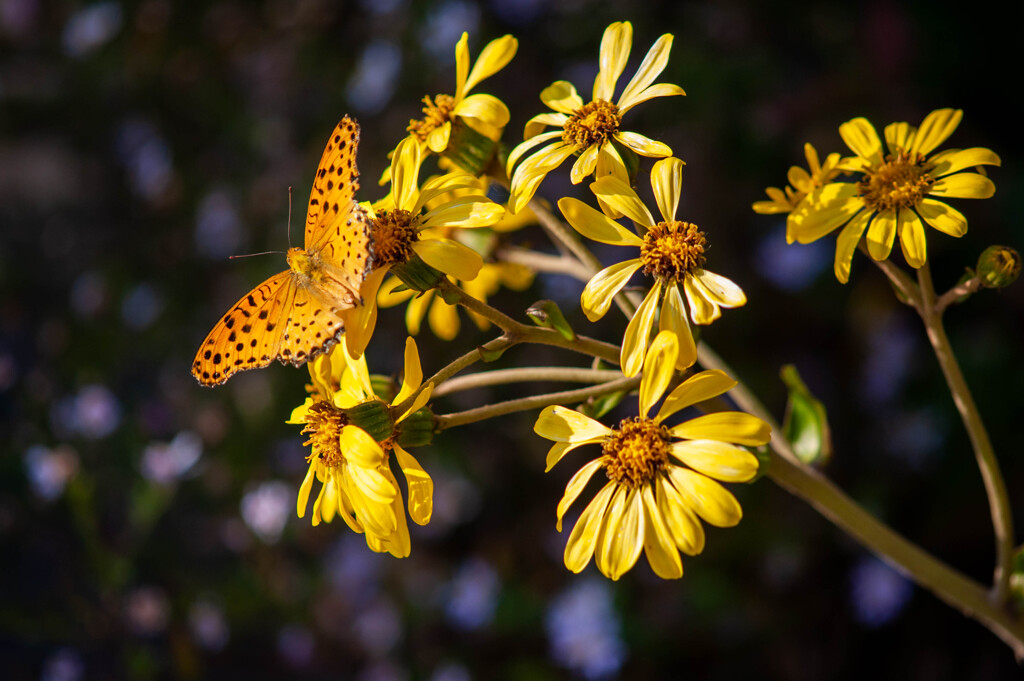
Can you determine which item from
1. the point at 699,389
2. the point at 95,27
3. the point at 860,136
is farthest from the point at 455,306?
the point at 95,27

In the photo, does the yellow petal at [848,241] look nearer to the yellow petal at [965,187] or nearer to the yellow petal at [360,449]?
the yellow petal at [965,187]

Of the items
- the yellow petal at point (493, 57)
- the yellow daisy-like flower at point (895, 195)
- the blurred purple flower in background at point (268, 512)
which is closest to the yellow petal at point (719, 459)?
the yellow daisy-like flower at point (895, 195)

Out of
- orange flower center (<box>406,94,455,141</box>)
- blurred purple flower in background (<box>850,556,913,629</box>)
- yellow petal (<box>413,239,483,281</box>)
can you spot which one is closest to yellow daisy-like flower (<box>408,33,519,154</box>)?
orange flower center (<box>406,94,455,141</box>)

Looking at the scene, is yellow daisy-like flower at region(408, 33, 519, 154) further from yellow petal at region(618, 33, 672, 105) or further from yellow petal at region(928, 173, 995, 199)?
yellow petal at region(928, 173, 995, 199)

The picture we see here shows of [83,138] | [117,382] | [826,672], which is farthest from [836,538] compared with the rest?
[83,138]

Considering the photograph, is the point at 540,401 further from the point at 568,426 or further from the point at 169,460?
the point at 169,460
